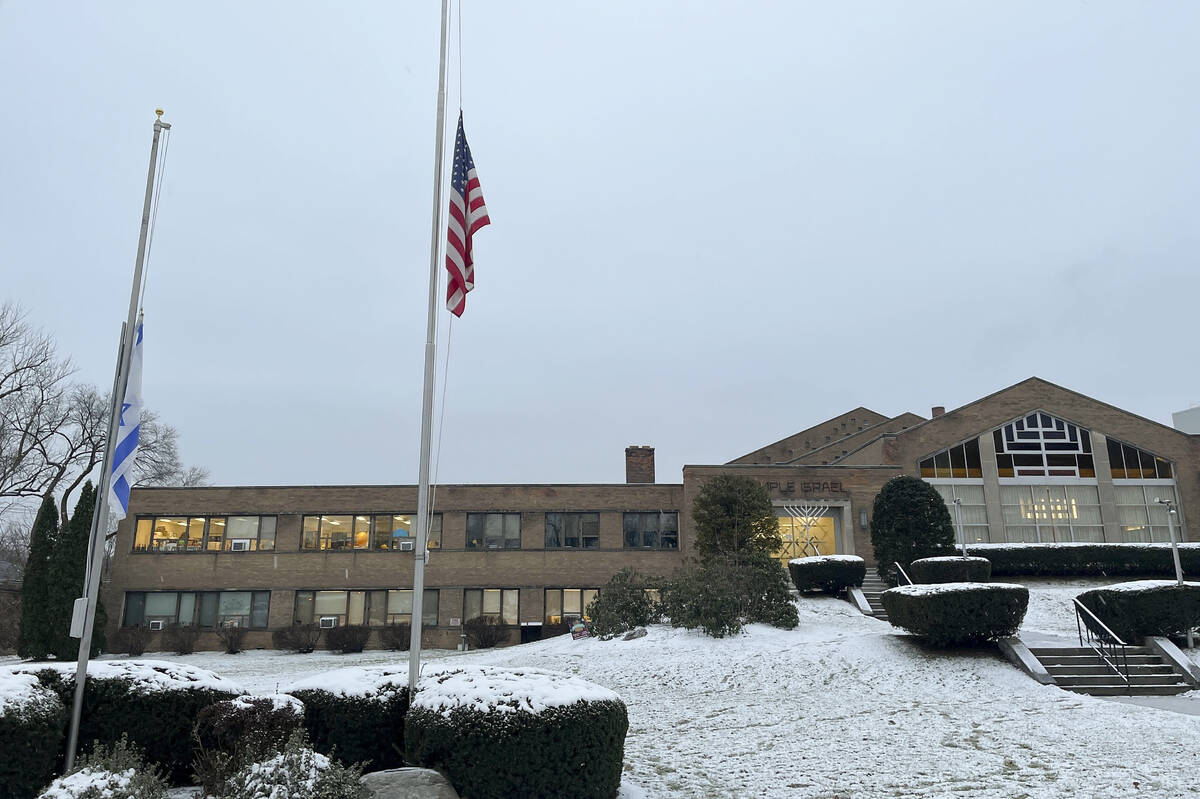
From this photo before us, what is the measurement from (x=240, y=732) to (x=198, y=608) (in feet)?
96.8

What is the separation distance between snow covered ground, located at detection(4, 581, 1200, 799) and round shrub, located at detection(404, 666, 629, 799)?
117 centimetres

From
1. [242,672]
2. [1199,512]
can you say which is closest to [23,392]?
[242,672]

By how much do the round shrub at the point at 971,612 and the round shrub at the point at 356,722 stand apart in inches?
441

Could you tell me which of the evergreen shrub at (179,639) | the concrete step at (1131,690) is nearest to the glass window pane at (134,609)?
the evergreen shrub at (179,639)

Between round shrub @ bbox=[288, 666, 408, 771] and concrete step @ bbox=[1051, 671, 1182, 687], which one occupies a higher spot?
round shrub @ bbox=[288, 666, 408, 771]

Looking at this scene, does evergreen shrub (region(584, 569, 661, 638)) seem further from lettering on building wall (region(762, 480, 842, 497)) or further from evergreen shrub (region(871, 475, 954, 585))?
lettering on building wall (region(762, 480, 842, 497))

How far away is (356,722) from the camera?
28.0 feet

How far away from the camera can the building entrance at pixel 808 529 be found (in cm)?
3309

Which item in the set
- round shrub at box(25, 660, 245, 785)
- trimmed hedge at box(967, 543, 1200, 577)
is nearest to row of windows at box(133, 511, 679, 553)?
trimmed hedge at box(967, 543, 1200, 577)

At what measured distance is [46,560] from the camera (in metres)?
26.9

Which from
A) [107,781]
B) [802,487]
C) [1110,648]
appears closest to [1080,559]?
[802,487]

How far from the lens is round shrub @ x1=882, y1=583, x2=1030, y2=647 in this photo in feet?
50.8

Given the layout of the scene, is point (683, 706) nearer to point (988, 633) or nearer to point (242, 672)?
point (988, 633)

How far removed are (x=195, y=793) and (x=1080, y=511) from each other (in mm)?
35798
